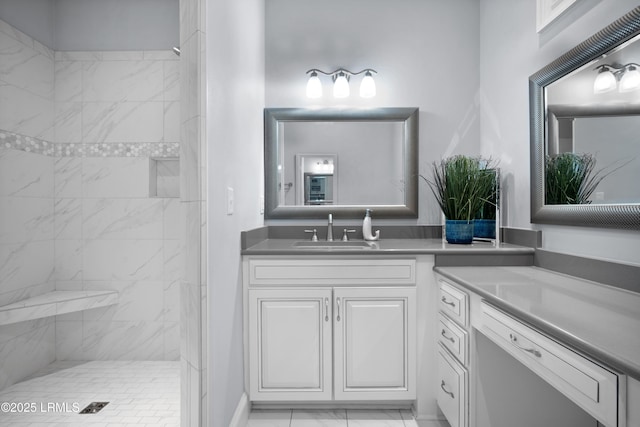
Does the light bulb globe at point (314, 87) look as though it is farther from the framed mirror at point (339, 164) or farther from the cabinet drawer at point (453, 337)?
the cabinet drawer at point (453, 337)

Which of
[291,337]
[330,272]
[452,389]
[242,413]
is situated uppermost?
[330,272]

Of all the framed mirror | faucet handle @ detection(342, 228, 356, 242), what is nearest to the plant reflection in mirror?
the framed mirror

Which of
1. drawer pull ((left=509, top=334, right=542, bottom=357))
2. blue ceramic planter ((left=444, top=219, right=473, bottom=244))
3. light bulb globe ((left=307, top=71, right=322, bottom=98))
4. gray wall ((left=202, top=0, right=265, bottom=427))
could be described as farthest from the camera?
light bulb globe ((left=307, top=71, right=322, bottom=98))

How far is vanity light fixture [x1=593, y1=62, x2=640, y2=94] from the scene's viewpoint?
1.25 m

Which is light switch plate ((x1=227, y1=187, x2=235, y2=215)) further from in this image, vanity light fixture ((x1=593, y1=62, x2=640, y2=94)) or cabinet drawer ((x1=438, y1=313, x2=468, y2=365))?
vanity light fixture ((x1=593, y1=62, x2=640, y2=94))

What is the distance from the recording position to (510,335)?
44.6 inches

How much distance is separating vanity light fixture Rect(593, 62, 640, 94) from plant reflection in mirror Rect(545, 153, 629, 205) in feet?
0.86

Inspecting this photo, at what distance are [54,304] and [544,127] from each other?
3053 millimetres

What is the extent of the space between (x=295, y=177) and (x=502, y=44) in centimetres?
154

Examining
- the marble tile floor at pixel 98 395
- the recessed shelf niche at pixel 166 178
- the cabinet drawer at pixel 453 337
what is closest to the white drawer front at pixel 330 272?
the cabinet drawer at pixel 453 337

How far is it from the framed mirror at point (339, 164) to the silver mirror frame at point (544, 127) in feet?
2.59

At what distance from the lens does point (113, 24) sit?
2645 mm

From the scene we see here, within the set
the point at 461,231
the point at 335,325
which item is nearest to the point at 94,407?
the point at 335,325

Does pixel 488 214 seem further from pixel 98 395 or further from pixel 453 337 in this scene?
pixel 98 395
